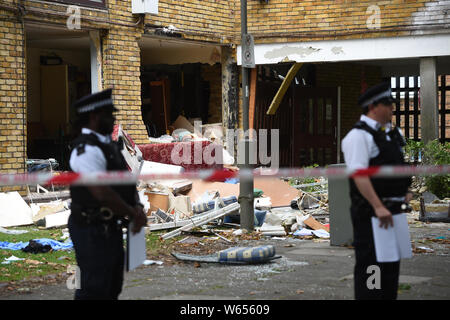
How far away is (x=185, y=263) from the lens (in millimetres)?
7988

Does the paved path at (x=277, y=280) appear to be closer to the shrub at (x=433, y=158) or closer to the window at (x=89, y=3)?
the shrub at (x=433, y=158)

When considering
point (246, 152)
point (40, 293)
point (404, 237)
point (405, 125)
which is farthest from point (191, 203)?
point (405, 125)

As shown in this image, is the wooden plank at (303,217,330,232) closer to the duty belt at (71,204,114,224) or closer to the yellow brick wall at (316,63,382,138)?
the duty belt at (71,204,114,224)

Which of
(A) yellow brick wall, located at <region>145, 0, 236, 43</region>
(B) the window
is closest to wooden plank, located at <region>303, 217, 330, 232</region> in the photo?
(B) the window

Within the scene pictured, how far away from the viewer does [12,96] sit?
12.5 m

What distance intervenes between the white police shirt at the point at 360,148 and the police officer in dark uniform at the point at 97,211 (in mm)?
1448

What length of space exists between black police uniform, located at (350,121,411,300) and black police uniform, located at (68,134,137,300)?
1.60 meters

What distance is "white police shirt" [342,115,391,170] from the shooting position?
15.9 feet

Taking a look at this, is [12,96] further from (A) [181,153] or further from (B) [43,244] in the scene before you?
(B) [43,244]

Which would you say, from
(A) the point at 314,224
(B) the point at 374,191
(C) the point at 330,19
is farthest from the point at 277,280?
(C) the point at 330,19

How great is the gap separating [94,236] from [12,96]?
852 centimetres

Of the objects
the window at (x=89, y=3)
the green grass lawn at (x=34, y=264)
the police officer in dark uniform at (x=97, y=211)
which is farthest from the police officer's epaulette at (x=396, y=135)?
the window at (x=89, y=3)

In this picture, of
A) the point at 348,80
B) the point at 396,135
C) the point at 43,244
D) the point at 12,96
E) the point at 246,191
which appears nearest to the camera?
the point at 396,135

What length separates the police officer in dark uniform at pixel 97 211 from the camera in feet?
14.8
